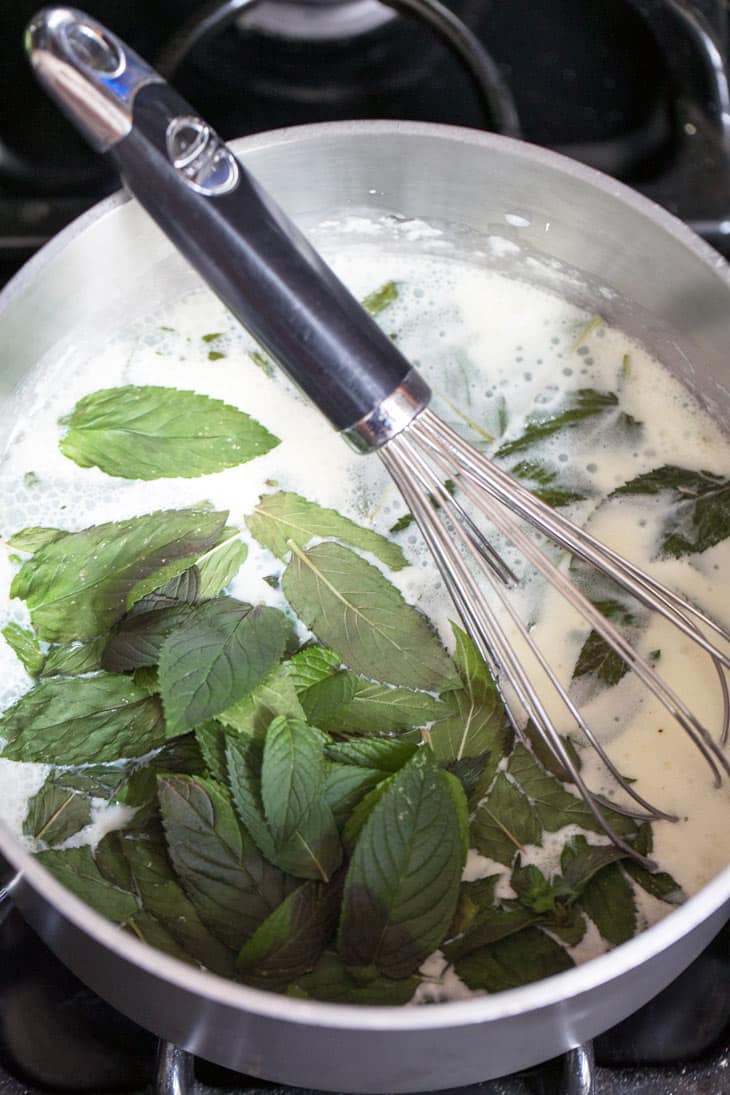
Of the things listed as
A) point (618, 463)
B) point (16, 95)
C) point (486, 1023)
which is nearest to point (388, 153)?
point (618, 463)

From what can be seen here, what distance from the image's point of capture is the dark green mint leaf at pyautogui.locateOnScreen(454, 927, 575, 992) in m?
0.56

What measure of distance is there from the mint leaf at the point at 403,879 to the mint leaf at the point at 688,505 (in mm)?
238

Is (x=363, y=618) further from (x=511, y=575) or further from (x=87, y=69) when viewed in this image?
(x=87, y=69)

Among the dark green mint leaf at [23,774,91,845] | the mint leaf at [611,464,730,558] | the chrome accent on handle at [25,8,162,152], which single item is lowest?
the mint leaf at [611,464,730,558]

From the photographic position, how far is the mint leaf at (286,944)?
21.2 inches

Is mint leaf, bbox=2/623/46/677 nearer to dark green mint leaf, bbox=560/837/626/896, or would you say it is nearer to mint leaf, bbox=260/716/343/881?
mint leaf, bbox=260/716/343/881

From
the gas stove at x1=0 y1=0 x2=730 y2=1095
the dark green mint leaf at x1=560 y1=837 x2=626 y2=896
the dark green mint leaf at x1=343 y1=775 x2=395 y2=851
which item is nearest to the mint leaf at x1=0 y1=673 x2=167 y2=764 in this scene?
the dark green mint leaf at x1=343 y1=775 x2=395 y2=851

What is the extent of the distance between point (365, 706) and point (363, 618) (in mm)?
48

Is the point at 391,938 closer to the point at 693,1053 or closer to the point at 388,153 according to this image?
the point at 693,1053

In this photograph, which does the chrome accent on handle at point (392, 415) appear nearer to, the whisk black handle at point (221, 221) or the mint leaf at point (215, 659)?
the whisk black handle at point (221, 221)

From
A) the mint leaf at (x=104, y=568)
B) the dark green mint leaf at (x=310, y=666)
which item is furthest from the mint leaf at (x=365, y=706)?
the mint leaf at (x=104, y=568)

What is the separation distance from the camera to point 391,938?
0.54m

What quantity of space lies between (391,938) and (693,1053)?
196 millimetres

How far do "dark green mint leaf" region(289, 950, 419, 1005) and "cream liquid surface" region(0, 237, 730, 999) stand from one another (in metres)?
0.08
